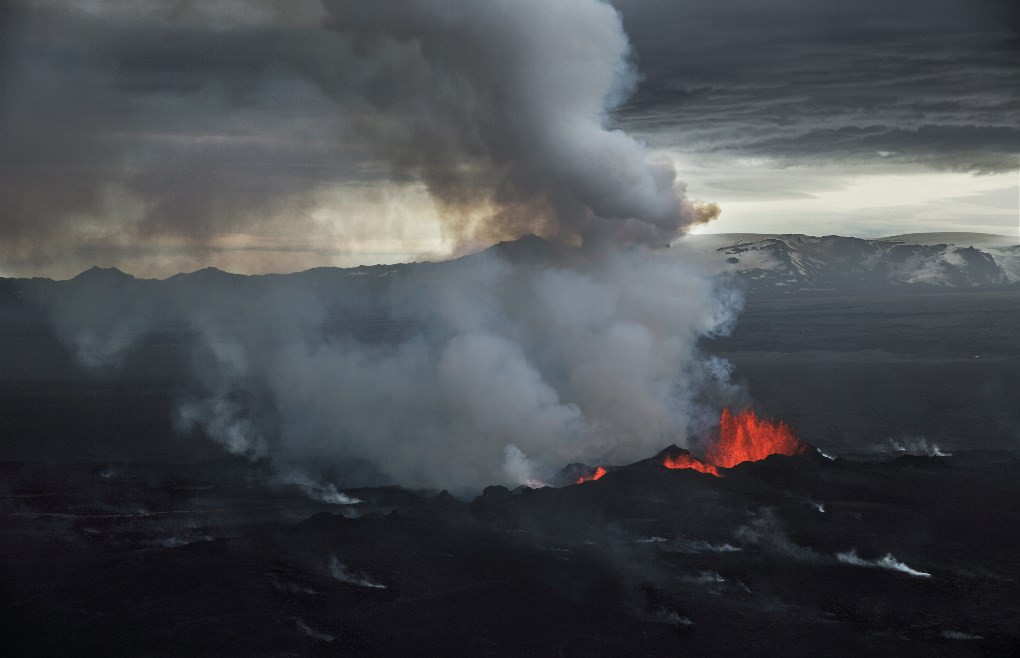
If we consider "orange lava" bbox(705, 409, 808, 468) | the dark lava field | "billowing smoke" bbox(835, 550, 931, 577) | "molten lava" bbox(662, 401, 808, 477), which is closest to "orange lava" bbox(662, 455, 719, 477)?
the dark lava field

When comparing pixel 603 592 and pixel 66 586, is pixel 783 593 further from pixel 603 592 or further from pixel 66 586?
pixel 66 586

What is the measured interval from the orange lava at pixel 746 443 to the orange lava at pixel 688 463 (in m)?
5.53

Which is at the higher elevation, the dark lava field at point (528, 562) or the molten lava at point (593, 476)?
the molten lava at point (593, 476)

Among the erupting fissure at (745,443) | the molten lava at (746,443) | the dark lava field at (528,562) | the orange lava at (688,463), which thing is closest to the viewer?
the dark lava field at (528,562)

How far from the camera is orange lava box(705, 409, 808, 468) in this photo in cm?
10762

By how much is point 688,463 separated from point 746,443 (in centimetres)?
1415

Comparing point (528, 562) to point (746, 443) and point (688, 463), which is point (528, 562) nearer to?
point (688, 463)

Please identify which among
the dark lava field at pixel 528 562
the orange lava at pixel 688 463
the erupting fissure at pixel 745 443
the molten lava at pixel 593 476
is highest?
the erupting fissure at pixel 745 443

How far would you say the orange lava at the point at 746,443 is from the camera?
108 meters

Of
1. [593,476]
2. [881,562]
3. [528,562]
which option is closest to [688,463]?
[593,476]

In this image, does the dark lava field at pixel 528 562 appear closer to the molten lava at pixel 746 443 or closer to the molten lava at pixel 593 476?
the molten lava at pixel 593 476

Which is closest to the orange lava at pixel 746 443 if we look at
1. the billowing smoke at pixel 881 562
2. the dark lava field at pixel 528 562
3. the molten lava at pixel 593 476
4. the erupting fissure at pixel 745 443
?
the erupting fissure at pixel 745 443

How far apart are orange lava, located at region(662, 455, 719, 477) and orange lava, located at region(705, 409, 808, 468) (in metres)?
5.53

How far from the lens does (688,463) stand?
99.9m
